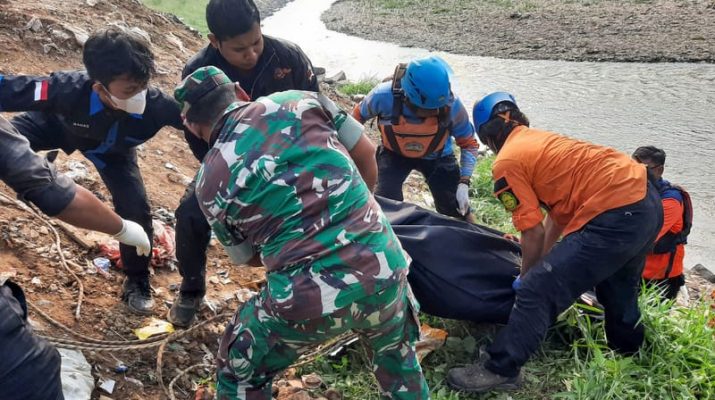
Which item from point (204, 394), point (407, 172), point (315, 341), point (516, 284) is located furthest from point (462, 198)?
point (315, 341)

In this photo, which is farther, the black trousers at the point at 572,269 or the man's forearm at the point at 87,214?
the black trousers at the point at 572,269

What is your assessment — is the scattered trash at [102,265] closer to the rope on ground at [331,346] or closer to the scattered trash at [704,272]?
the rope on ground at [331,346]

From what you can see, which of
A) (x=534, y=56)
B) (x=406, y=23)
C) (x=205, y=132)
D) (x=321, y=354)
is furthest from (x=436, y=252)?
(x=406, y=23)

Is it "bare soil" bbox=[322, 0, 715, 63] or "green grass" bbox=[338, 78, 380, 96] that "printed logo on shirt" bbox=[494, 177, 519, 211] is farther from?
"bare soil" bbox=[322, 0, 715, 63]

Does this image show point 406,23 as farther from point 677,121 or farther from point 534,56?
point 677,121

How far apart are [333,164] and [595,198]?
1.56 meters

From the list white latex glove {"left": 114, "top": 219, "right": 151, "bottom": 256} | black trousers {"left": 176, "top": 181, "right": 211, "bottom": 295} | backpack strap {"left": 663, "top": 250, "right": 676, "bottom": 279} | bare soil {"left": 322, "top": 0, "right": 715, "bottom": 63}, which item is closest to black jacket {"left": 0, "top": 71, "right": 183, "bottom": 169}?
black trousers {"left": 176, "top": 181, "right": 211, "bottom": 295}

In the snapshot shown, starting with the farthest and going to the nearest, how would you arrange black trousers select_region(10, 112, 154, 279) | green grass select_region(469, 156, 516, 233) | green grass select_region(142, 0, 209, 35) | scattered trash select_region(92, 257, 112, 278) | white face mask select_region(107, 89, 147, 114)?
green grass select_region(142, 0, 209, 35)
green grass select_region(469, 156, 516, 233)
scattered trash select_region(92, 257, 112, 278)
black trousers select_region(10, 112, 154, 279)
white face mask select_region(107, 89, 147, 114)

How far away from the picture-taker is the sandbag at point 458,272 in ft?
10.9

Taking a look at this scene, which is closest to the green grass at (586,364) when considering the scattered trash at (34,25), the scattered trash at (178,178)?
the scattered trash at (178,178)

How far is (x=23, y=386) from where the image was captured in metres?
1.87

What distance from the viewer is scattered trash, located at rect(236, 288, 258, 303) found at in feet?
12.5

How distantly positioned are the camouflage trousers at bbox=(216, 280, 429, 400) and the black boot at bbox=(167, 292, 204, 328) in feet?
3.36

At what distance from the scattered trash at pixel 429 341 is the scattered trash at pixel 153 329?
4.16ft
